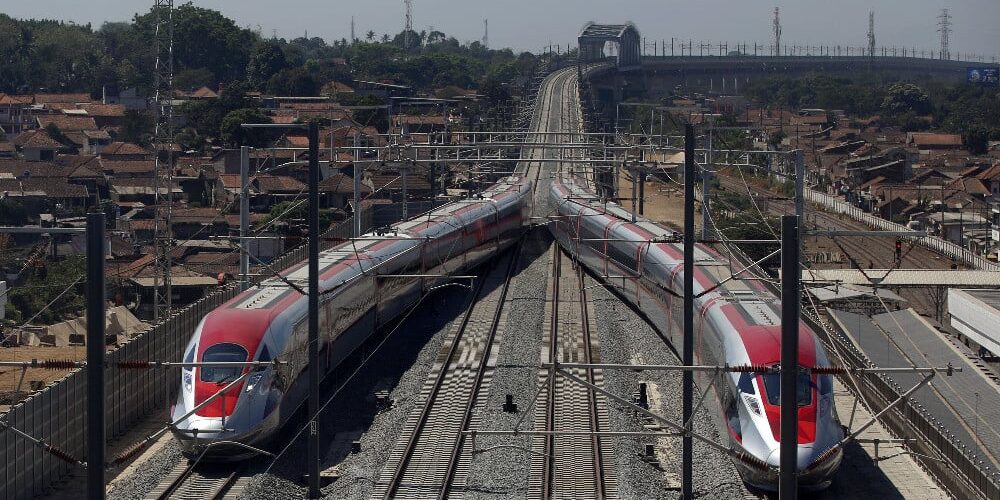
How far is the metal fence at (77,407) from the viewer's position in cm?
1403

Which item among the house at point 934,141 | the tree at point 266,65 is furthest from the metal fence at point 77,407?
the tree at point 266,65

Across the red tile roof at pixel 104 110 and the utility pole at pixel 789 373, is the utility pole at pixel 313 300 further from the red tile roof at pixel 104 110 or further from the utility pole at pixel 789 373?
the red tile roof at pixel 104 110

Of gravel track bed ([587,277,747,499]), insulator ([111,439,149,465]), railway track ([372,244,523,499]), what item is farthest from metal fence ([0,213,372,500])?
gravel track bed ([587,277,747,499])

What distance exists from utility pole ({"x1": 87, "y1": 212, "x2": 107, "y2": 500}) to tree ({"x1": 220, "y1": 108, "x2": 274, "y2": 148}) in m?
55.5

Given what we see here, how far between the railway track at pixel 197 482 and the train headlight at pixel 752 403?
5.59 m

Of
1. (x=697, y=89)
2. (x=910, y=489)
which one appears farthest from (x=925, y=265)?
(x=697, y=89)

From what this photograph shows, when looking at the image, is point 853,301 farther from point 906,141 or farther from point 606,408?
point 906,141

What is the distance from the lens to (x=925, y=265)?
4222 cm

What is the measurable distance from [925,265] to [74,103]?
6213 centimetres

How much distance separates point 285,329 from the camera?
16891 millimetres

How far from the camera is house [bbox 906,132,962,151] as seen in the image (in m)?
83.9

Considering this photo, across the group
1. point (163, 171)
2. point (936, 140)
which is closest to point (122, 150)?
point (163, 171)

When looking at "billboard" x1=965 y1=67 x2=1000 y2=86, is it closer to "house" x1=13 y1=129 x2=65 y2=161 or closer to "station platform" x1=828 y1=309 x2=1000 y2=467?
"house" x1=13 y1=129 x2=65 y2=161

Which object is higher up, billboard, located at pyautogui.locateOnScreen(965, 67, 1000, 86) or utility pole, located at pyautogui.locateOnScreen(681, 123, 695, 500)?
billboard, located at pyautogui.locateOnScreen(965, 67, 1000, 86)
